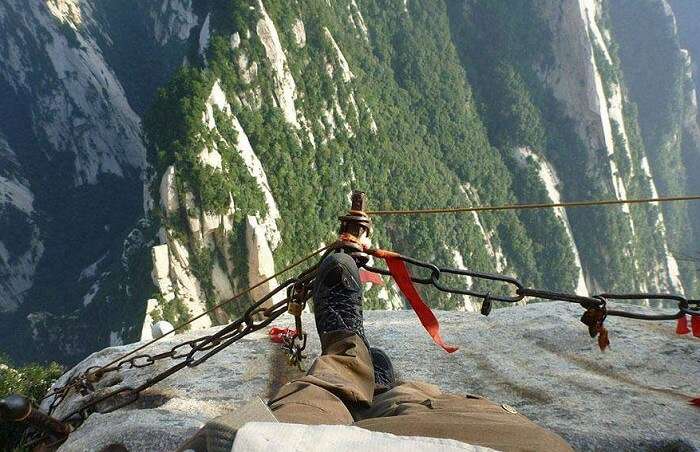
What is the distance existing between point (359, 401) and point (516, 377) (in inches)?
134

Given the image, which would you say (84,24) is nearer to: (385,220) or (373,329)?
(385,220)

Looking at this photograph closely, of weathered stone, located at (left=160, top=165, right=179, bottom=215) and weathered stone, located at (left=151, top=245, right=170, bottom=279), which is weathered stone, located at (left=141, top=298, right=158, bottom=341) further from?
weathered stone, located at (left=160, top=165, right=179, bottom=215)

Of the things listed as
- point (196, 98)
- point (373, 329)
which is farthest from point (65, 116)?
point (373, 329)

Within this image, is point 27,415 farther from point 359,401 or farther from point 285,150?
point 285,150

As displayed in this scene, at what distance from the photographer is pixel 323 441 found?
1502mm

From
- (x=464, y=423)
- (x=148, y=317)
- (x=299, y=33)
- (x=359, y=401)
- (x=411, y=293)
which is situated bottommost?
(x=148, y=317)

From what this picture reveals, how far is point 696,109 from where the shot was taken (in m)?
110

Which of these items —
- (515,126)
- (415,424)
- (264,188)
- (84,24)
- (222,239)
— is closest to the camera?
(415,424)

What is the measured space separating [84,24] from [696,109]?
123m

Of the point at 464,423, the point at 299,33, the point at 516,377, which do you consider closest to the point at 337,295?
the point at 464,423

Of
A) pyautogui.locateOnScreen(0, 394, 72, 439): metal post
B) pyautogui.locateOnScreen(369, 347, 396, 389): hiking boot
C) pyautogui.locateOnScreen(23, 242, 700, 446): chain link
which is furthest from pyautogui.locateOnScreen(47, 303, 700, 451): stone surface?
pyautogui.locateOnScreen(369, 347, 396, 389): hiking boot

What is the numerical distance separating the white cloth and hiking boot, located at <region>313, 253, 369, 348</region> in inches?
81.9

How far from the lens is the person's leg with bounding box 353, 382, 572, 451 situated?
77.7 inches

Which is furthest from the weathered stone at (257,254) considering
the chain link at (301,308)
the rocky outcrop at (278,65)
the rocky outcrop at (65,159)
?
the chain link at (301,308)
